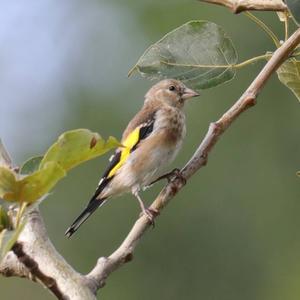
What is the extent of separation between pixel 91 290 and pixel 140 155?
2.86m

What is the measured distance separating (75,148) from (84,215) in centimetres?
264

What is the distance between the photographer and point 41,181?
1.33 m

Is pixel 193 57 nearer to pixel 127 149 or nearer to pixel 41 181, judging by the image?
pixel 41 181

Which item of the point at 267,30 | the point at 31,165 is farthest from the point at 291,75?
the point at 31,165

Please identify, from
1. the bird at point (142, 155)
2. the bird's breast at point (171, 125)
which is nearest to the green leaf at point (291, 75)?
the bird at point (142, 155)

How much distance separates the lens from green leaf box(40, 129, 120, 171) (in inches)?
54.1

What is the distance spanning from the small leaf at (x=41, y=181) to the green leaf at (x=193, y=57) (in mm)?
662

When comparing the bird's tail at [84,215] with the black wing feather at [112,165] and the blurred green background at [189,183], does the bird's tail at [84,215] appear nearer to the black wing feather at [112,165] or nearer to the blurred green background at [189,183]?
the black wing feather at [112,165]

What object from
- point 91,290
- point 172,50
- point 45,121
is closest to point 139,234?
point 91,290

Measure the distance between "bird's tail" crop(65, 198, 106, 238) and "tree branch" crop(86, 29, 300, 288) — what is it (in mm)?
2124

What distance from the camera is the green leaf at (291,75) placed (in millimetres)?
1920

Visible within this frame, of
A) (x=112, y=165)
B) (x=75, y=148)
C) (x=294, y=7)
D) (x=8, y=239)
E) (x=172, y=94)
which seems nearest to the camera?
(x=8, y=239)

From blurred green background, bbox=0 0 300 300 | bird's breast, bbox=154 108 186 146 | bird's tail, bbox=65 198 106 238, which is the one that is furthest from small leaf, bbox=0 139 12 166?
blurred green background, bbox=0 0 300 300

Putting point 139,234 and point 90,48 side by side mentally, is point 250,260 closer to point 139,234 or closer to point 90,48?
point 90,48
